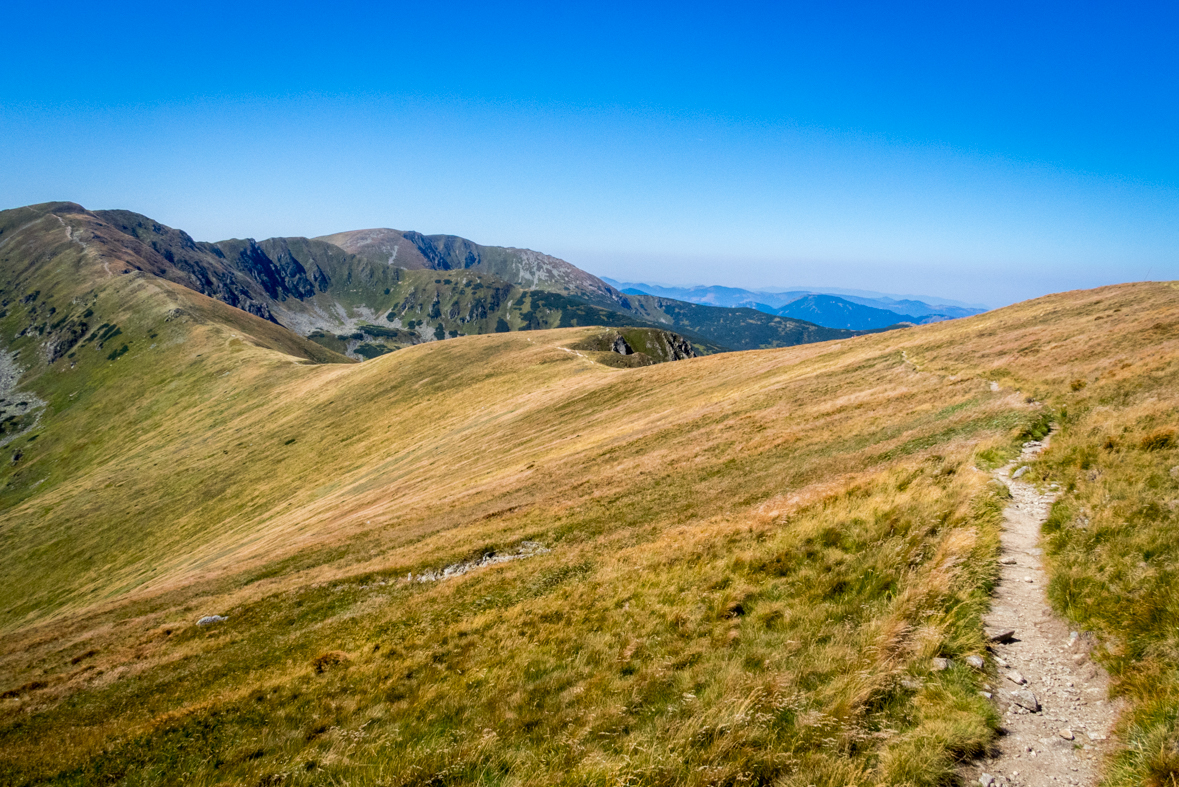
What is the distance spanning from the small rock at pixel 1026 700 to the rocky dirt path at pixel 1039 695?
1 cm

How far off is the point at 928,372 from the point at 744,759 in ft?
132

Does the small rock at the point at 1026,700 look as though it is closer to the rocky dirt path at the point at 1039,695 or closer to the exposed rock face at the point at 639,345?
the rocky dirt path at the point at 1039,695

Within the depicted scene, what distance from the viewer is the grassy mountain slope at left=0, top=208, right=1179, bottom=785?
934 centimetres

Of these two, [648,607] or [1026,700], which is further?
[648,607]

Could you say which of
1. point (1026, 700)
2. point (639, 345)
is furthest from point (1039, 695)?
point (639, 345)

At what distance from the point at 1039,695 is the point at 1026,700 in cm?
38

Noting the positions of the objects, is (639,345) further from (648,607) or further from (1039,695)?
(1039,695)

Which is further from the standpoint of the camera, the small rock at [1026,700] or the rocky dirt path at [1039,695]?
the small rock at [1026,700]

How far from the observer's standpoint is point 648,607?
14.7 metres

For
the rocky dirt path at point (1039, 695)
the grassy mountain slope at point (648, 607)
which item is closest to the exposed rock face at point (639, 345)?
the grassy mountain slope at point (648, 607)

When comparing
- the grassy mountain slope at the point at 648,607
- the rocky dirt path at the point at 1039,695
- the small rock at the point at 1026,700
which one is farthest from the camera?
the grassy mountain slope at the point at 648,607

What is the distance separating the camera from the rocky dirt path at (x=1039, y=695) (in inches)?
291

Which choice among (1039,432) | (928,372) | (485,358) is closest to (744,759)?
(1039,432)

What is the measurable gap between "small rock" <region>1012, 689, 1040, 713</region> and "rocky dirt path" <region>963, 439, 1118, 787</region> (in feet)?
0.04
